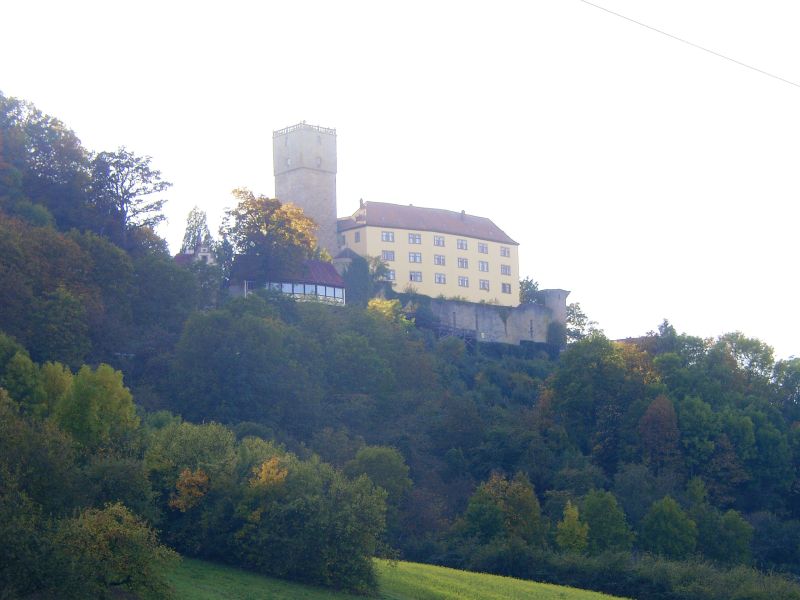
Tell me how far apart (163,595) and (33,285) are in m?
34.5

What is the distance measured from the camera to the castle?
89.2 meters

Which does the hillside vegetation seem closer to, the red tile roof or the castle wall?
the castle wall

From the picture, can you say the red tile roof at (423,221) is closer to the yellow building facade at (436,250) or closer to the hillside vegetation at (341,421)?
the yellow building facade at (436,250)

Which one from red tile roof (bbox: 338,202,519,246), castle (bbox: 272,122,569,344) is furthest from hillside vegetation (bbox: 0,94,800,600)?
red tile roof (bbox: 338,202,519,246)

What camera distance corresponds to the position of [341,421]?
67.2 m

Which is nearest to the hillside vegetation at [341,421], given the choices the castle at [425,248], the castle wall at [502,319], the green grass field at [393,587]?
the green grass field at [393,587]

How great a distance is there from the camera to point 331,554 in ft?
118

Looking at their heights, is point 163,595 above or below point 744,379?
below

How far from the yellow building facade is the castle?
0.25ft

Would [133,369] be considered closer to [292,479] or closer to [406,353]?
[406,353]

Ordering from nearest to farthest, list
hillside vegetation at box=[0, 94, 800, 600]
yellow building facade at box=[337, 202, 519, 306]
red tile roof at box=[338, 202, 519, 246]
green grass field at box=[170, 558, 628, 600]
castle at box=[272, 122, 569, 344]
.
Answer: green grass field at box=[170, 558, 628, 600] → hillside vegetation at box=[0, 94, 800, 600] → castle at box=[272, 122, 569, 344] → yellow building facade at box=[337, 202, 519, 306] → red tile roof at box=[338, 202, 519, 246]

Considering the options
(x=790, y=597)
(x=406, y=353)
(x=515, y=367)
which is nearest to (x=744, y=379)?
(x=515, y=367)

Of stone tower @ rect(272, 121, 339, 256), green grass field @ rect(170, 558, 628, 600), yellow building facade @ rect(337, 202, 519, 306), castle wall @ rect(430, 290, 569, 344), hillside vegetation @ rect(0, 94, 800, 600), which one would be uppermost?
stone tower @ rect(272, 121, 339, 256)

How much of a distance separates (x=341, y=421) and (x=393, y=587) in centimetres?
3001
